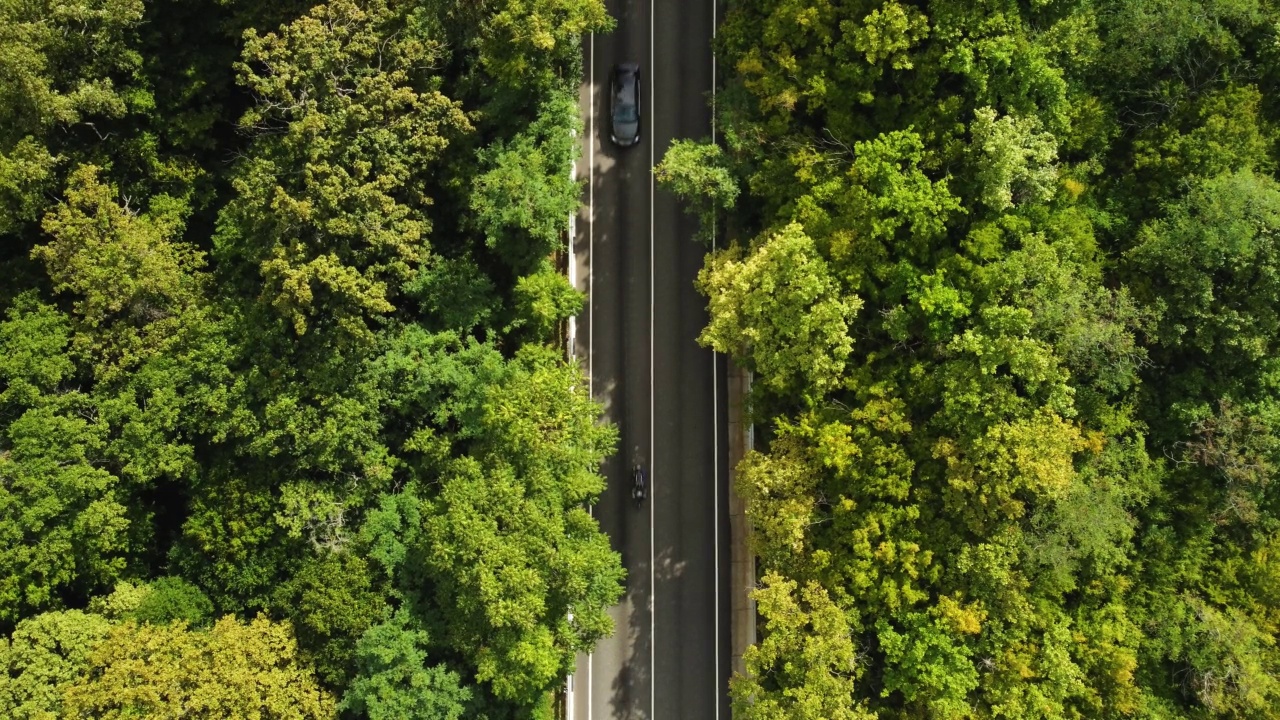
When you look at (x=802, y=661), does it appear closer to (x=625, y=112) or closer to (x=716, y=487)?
(x=716, y=487)

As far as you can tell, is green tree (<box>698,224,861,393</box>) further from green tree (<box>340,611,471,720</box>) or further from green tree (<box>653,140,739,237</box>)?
green tree (<box>340,611,471,720</box>)

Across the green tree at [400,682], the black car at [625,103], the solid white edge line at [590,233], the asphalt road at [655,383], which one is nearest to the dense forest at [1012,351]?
the asphalt road at [655,383]

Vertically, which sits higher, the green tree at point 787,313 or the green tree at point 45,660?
the green tree at point 787,313

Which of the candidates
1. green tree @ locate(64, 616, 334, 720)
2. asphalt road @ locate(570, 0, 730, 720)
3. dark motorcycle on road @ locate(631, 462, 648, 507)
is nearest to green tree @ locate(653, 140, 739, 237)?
asphalt road @ locate(570, 0, 730, 720)

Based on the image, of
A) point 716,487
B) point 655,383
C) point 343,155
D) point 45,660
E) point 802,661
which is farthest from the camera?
point 655,383

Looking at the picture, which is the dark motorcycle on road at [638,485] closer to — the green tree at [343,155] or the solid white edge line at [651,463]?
the solid white edge line at [651,463]

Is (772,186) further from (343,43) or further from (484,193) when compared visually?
(343,43)

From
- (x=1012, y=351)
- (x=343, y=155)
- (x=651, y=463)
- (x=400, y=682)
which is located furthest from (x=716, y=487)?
(x=343, y=155)
